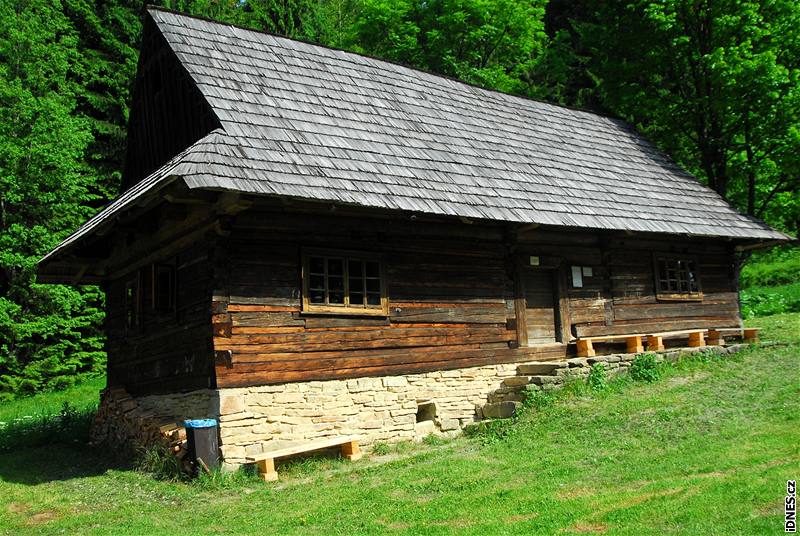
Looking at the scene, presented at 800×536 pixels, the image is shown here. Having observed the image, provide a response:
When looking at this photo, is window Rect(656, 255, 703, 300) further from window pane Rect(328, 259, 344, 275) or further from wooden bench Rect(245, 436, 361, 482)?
wooden bench Rect(245, 436, 361, 482)

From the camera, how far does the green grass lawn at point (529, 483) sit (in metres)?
6.33

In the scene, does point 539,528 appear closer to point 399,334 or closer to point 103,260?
point 399,334

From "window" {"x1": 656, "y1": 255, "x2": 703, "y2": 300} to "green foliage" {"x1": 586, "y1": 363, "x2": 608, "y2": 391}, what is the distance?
144 inches

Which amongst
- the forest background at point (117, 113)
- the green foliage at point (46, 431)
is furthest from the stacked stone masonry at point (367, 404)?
the forest background at point (117, 113)

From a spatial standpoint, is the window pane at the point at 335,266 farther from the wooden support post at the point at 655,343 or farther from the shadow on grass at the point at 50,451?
the wooden support post at the point at 655,343

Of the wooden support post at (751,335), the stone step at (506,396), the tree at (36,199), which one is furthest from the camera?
the tree at (36,199)

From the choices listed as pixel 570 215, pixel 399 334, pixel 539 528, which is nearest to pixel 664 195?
pixel 570 215

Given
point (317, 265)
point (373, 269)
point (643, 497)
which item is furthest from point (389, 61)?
point (643, 497)

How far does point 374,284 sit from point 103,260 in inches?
220

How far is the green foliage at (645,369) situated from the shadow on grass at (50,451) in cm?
800

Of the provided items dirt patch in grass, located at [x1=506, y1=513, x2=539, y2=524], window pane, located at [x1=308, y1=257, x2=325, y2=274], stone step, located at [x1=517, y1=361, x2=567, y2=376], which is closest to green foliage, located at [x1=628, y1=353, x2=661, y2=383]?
stone step, located at [x1=517, y1=361, x2=567, y2=376]

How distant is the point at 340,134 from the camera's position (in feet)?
37.3

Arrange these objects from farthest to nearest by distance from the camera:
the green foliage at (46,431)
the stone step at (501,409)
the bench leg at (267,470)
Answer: the green foliage at (46,431)
the stone step at (501,409)
the bench leg at (267,470)

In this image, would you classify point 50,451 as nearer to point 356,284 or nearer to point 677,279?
point 356,284
